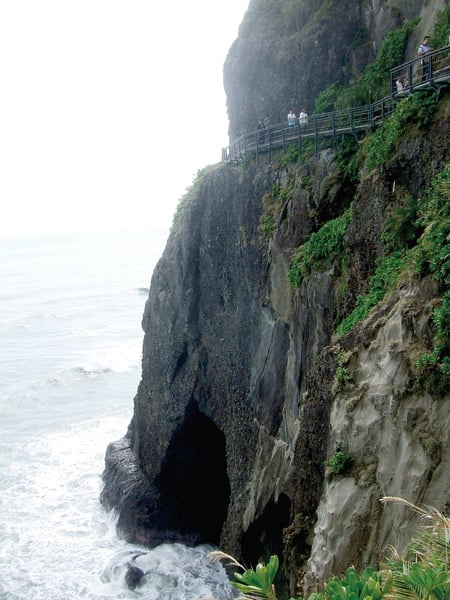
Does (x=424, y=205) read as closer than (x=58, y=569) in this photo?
Yes

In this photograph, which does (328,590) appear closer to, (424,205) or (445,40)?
(424,205)

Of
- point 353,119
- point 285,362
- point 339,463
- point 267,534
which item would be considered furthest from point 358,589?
point 353,119

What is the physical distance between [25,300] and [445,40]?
88518 millimetres

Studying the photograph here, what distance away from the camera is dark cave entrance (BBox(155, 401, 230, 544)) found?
953 inches

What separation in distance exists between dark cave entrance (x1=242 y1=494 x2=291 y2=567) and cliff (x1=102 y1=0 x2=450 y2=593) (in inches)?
2.1

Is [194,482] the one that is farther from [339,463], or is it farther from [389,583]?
[389,583]

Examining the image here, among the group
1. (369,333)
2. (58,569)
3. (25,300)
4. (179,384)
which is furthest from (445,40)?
(25,300)

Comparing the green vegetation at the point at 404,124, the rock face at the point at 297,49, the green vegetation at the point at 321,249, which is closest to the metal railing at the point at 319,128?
the green vegetation at the point at 404,124

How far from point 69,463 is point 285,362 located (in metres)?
17.7

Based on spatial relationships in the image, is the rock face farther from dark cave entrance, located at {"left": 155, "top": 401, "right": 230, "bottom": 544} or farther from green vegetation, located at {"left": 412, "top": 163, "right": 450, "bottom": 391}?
dark cave entrance, located at {"left": 155, "top": 401, "right": 230, "bottom": 544}

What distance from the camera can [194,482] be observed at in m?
25.1

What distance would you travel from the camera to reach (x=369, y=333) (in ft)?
36.0

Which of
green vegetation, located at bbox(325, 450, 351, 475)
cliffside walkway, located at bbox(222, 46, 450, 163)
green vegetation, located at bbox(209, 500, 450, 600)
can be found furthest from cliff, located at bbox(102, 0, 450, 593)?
green vegetation, located at bbox(209, 500, 450, 600)

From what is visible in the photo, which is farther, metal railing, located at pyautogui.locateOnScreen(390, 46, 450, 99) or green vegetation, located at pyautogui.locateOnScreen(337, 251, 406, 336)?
metal railing, located at pyautogui.locateOnScreen(390, 46, 450, 99)
